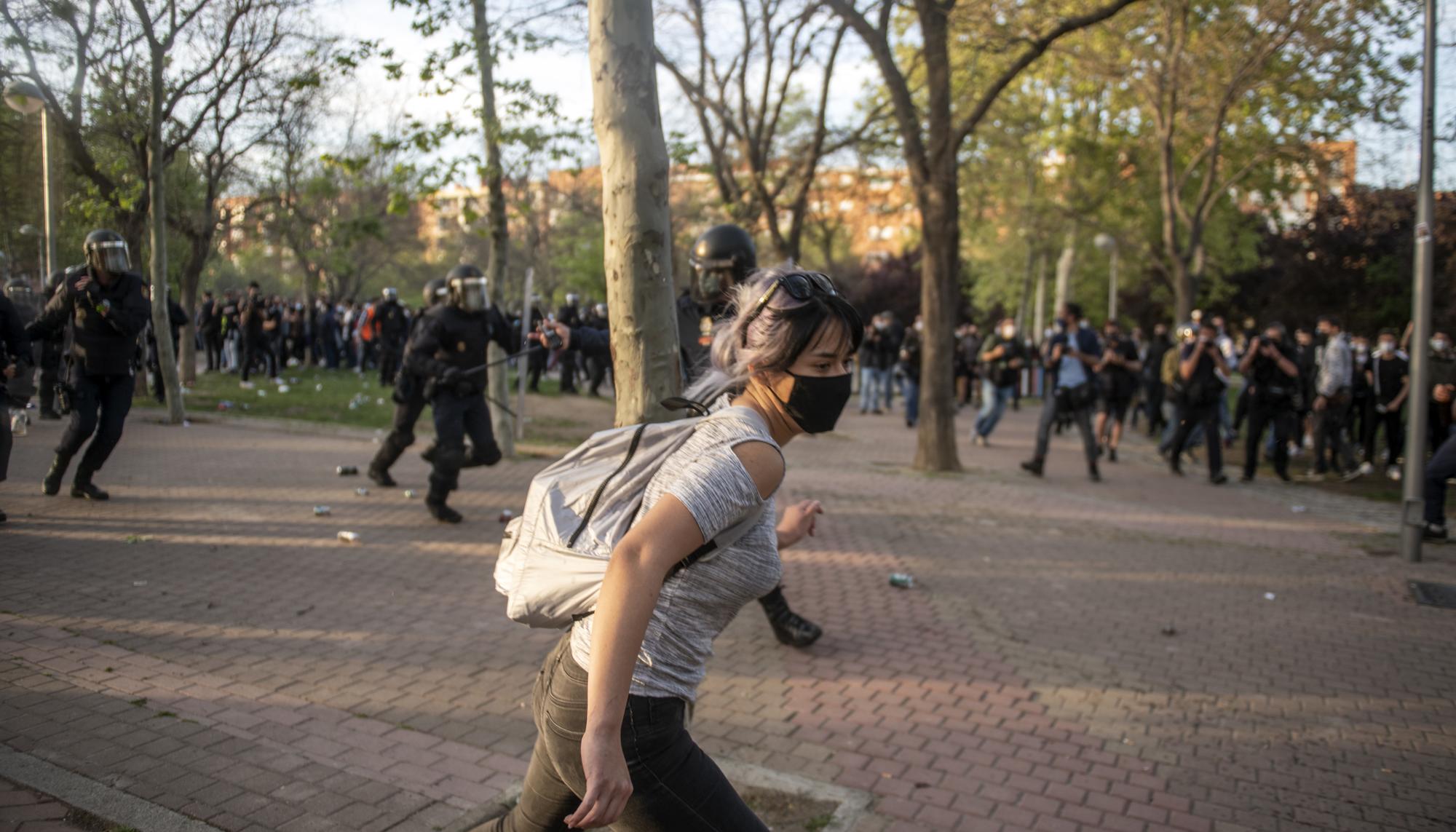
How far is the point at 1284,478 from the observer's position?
43.3ft

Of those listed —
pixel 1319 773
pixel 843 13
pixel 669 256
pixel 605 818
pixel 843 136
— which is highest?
pixel 843 136

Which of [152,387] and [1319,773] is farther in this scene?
[152,387]

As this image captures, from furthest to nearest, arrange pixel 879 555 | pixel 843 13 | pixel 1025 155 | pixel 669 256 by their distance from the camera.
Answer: pixel 1025 155 < pixel 843 13 < pixel 879 555 < pixel 669 256

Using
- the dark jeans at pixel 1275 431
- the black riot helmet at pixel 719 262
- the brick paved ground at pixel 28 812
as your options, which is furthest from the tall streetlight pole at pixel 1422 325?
the brick paved ground at pixel 28 812

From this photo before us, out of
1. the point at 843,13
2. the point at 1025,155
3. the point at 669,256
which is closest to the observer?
the point at 669,256

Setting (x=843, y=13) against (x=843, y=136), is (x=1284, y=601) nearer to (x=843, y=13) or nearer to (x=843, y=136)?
(x=843, y=13)

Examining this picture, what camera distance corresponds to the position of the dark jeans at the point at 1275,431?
1274 centimetres

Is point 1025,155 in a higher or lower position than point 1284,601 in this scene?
higher

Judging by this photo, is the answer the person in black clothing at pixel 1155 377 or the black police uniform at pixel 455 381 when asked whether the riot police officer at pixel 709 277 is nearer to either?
the black police uniform at pixel 455 381

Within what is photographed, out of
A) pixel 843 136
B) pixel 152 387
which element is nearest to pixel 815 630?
pixel 152 387

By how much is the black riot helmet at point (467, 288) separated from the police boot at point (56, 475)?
3003 millimetres

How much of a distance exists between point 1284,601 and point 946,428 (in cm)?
539

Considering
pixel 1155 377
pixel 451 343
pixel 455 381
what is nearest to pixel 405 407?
pixel 451 343

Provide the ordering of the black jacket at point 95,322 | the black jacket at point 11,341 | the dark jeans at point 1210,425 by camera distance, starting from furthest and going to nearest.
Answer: the dark jeans at point 1210,425, the black jacket at point 95,322, the black jacket at point 11,341
